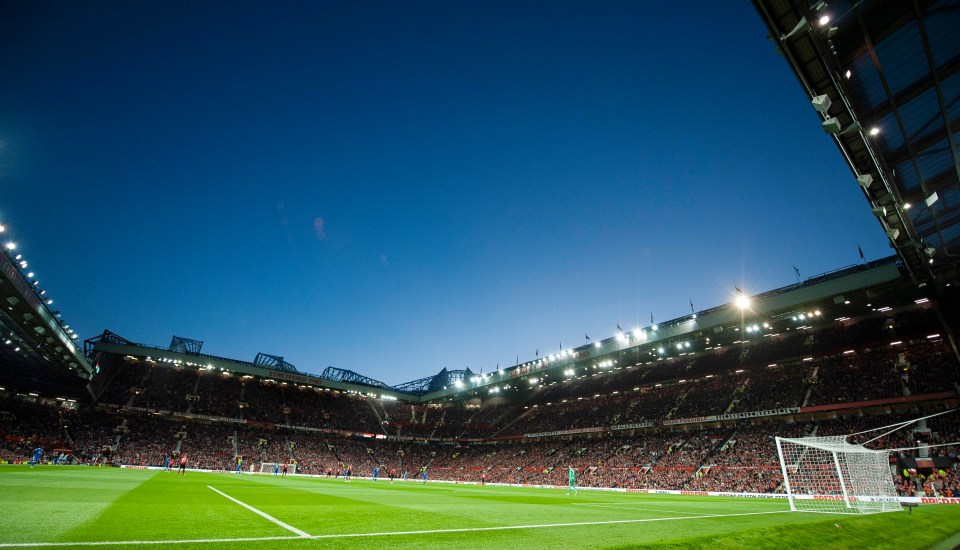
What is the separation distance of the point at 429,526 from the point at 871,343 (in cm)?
4558

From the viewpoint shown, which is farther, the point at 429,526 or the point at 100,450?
the point at 100,450

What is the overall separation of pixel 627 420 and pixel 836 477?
23.9 meters

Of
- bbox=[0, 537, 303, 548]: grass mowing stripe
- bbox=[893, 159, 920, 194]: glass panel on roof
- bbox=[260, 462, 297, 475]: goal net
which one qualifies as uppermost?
bbox=[893, 159, 920, 194]: glass panel on roof

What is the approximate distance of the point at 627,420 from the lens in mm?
47844

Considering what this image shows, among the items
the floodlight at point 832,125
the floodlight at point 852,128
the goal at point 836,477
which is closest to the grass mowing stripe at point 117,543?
the floodlight at point 832,125

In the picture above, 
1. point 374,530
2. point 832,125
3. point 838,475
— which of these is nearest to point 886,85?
point 832,125

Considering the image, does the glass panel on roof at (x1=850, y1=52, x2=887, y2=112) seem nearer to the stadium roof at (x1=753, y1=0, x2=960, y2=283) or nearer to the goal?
the stadium roof at (x1=753, y1=0, x2=960, y2=283)

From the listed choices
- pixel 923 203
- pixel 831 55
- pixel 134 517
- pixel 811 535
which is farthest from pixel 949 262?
pixel 134 517

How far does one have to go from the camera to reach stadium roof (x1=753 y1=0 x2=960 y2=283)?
8773 millimetres

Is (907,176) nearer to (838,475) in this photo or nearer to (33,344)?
(838,475)

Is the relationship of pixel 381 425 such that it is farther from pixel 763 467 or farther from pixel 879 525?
pixel 879 525

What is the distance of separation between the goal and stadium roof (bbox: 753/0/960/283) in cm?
917

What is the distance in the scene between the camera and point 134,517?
809cm

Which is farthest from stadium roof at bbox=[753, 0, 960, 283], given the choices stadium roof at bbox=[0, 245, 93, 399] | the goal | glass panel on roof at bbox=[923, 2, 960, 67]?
stadium roof at bbox=[0, 245, 93, 399]
